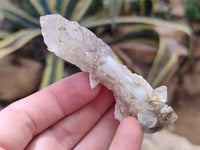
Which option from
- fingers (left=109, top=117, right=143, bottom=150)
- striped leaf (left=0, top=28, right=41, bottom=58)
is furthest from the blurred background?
fingers (left=109, top=117, right=143, bottom=150)

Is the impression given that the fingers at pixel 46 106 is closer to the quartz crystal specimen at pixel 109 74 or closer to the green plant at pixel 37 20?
the quartz crystal specimen at pixel 109 74

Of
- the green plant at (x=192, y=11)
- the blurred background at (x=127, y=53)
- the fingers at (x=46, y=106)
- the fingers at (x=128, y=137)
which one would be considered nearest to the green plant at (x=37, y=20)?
the blurred background at (x=127, y=53)

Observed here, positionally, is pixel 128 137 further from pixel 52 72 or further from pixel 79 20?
pixel 79 20

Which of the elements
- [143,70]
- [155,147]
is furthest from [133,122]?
[143,70]

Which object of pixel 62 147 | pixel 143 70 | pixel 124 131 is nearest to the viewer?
pixel 124 131

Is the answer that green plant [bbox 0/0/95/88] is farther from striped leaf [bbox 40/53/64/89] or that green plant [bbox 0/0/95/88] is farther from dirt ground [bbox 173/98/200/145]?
dirt ground [bbox 173/98/200/145]

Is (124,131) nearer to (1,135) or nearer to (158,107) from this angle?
(158,107)

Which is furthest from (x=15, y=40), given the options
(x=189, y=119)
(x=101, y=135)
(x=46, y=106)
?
(x=189, y=119)
